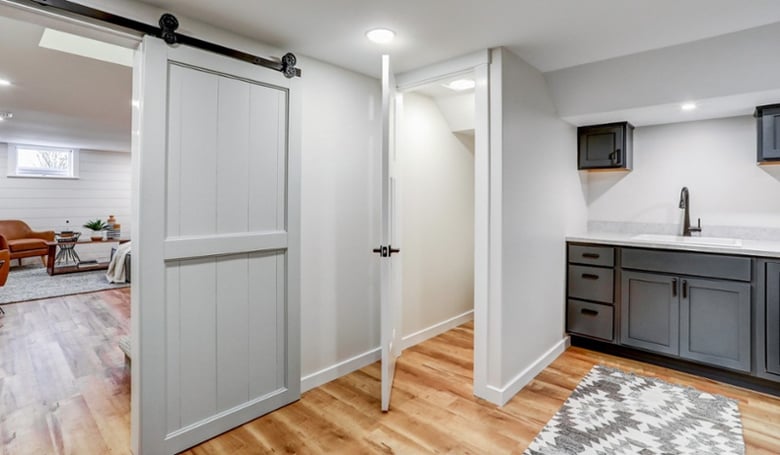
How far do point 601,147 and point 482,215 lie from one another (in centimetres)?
163

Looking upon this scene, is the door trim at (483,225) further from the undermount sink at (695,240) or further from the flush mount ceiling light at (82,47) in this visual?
the flush mount ceiling light at (82,47)

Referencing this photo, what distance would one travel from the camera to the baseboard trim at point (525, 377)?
2369 millimetres

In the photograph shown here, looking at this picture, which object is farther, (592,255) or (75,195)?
(75,195)

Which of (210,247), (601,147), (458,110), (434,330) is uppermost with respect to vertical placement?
(458,110)

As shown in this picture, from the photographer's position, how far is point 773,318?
2.44m

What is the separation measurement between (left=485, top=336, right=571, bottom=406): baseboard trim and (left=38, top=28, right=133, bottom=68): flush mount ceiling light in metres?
3.09

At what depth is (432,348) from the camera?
3.31 metres

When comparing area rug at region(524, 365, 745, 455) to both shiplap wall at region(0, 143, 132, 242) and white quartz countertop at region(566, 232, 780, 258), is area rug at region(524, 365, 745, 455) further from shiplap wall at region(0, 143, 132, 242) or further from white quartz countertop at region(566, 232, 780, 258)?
shiplap wall at region(0, 143, 132, 242)

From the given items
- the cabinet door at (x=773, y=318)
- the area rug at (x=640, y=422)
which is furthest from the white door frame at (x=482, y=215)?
the cabinet door at (x=773, y=318)

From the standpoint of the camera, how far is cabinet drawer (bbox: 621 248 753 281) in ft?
8.30

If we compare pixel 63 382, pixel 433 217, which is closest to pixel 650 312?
pixel 433 217

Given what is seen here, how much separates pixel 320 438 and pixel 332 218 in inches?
52.8

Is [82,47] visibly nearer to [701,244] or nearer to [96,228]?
[701,244]

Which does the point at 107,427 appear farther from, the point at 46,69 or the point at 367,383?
the point at 46,69
